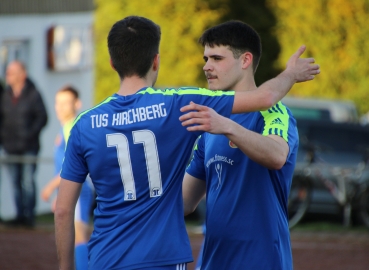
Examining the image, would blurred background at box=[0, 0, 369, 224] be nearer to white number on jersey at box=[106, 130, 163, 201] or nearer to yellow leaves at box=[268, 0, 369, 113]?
yellow leaves at box=[268, 0, 369, 113]

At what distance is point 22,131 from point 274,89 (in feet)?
32.0

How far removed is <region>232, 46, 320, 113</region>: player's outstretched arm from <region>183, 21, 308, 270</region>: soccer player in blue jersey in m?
0.18

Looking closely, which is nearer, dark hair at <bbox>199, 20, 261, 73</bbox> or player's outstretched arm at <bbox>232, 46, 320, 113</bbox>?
player's outstretched arm at <bbox>232, 46, 320, 113</bbox>

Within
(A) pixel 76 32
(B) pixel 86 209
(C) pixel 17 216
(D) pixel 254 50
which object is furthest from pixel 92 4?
(D) pixel 254 50

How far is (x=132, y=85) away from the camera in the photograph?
3.90 metres

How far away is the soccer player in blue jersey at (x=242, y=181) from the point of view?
420cm

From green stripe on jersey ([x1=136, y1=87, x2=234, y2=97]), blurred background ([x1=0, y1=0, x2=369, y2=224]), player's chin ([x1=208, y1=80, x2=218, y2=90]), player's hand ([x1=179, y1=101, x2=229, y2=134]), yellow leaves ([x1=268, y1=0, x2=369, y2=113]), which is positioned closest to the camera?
player's hand ([x1=179, y1=101, x2=229, y2=134])

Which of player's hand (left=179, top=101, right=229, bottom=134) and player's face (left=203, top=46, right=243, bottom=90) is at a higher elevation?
player's face (left=203, top=46, right=243, bottom=90)

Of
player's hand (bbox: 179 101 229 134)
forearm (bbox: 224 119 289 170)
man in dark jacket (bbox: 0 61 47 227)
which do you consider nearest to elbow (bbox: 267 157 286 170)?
forearm (bbox: 224 119 289 170)

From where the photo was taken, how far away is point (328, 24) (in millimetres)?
27391

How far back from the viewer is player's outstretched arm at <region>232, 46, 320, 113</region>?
3893 mm

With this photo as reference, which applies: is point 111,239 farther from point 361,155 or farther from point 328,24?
point 328,24

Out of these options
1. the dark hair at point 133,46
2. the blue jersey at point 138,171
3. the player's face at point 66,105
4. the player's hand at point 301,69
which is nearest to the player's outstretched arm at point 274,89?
the player's hand at point 301,69

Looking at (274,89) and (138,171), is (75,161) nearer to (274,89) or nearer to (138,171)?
(138,171)
